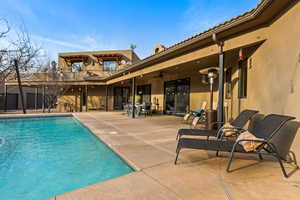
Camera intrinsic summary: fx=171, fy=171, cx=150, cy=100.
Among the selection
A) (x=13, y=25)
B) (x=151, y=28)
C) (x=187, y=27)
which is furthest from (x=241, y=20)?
(x=151, y=28)

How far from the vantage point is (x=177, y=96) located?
11.1m

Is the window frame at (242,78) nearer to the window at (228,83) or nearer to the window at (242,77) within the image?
the window at (242,77)

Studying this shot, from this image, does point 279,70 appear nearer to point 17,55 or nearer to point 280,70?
point 280,70

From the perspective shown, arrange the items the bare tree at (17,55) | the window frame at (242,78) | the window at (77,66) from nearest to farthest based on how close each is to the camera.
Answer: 1. the bare tree at (17,55)
2. the window frame at (242,78)
3. the window at (77,66)

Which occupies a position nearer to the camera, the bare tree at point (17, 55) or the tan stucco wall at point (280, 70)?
the tan stucco wall at point (280, 70)

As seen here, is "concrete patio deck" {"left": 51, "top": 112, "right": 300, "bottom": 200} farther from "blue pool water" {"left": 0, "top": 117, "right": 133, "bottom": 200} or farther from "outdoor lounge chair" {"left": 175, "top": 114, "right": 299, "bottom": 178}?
"blue pool water" {"left": 0, "top": 117, "right": 133, "bottom": 200}

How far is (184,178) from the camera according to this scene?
2.47 meters

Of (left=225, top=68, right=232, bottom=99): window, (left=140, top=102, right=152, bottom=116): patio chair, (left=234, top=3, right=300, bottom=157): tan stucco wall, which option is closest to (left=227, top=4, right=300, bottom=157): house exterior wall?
(left=234, top=3, right=300, bottom=157): tan stucco wall

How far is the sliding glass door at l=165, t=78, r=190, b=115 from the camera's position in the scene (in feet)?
34.2

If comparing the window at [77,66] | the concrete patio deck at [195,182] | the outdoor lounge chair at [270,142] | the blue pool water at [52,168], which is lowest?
the blue pool water at [52,168]

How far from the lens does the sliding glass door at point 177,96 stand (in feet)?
34.2

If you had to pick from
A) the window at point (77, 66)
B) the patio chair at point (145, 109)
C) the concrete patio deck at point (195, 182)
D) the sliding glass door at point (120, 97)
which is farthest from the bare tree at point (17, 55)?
the window at point (77, 66)

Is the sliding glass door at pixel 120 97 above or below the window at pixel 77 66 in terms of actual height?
below

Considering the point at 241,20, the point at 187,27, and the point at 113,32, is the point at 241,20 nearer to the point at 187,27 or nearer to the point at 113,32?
the point at 187,27
